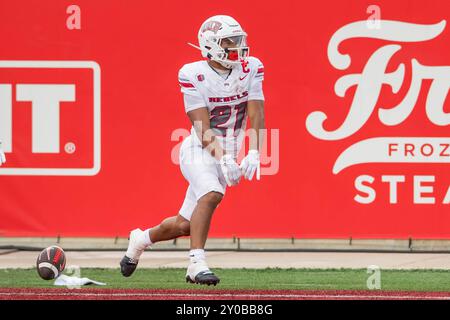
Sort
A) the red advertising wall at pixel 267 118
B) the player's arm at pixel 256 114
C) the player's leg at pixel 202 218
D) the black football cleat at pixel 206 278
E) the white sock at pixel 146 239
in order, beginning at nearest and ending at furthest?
the black football cleat at pixel 206 278
the player's leg at pixel 202 218
the player's arm at pixel 256 114
the white sock at pixel 146 239
the red advertising wall at pixel 267 118

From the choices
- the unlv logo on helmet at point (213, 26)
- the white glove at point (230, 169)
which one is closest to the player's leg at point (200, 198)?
the white glove at point (230, 169)

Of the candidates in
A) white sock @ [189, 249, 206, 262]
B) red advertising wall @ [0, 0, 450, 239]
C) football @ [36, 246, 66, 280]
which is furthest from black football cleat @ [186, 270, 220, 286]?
red advertising wall @ [0, 0, 450, 239]

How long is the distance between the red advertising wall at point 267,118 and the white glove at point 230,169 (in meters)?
3.18

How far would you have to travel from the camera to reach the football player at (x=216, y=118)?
31.4 ft

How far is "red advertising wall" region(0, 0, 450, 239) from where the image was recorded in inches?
498

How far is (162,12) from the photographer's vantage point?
12.9 meters

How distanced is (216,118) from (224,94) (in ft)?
0.65

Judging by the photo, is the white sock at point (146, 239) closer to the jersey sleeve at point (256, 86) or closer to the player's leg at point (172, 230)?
the player's leg at point (172, 230)

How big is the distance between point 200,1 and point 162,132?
1.30 meters

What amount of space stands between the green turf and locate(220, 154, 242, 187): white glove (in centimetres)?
80

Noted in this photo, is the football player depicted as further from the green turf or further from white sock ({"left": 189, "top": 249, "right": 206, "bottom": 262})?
the green turf
